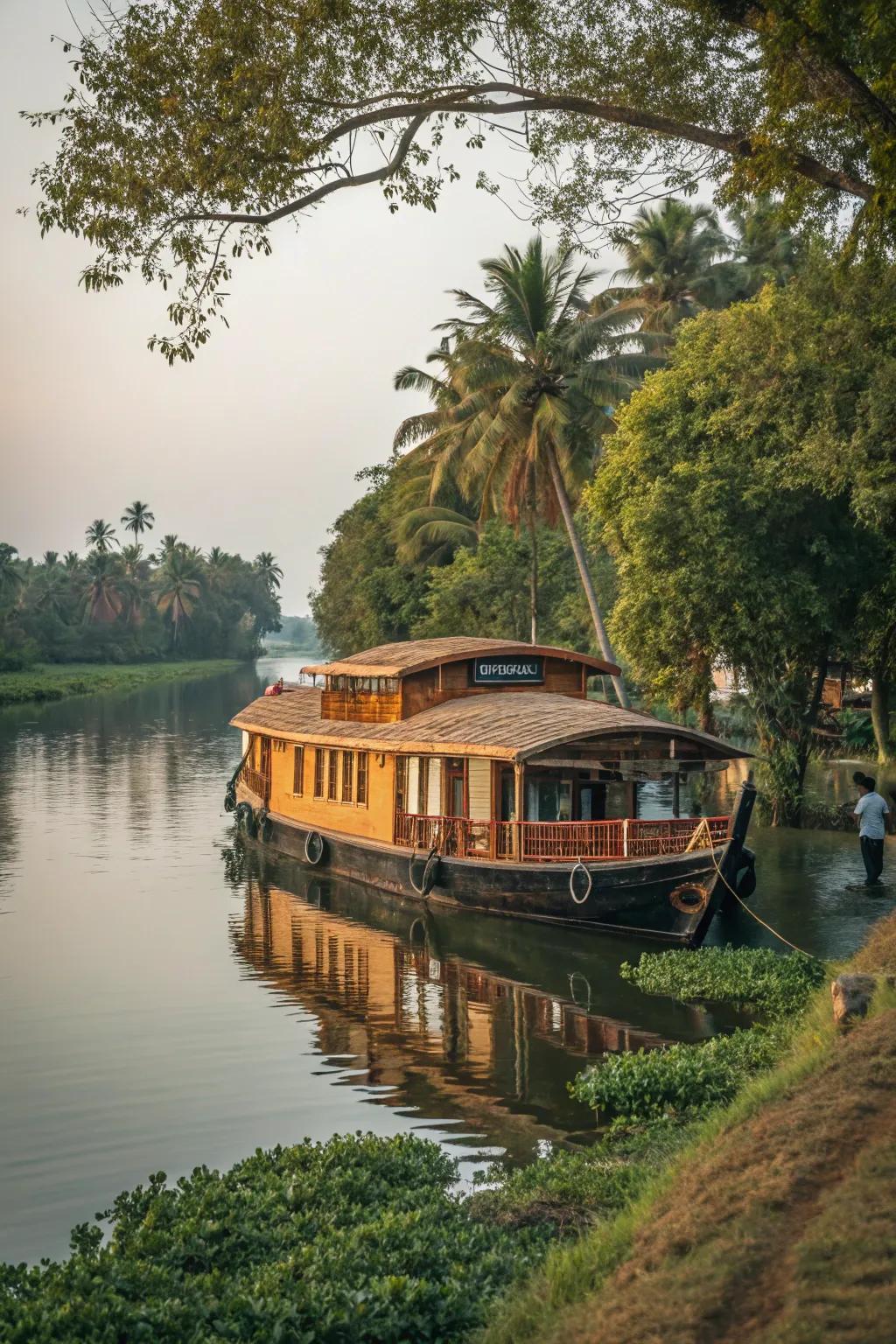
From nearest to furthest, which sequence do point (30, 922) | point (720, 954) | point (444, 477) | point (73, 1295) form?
point (73, 1295) → point (720, 954) → point (30, 922) → point (444, 477)

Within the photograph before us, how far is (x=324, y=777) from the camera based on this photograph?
2228cm

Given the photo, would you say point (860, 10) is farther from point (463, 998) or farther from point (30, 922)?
point (30, 922)

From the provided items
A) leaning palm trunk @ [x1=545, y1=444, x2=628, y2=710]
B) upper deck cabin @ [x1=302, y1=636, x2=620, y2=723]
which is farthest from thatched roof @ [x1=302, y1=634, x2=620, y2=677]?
leaning palm trunk @ [x1=545, y1=444, x2=628, y2=710]

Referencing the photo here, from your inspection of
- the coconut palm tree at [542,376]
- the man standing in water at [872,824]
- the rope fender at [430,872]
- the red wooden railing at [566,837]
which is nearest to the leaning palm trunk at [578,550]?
the coconut palm tree at [542,376]

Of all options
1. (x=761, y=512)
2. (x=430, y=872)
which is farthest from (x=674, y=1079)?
(x=761, y=512)

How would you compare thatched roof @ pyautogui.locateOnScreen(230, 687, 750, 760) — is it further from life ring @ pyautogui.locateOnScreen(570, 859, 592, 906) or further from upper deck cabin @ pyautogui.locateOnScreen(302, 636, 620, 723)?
life ring @ pyautogui.locateOnScreen(570, 859, 592, 906)

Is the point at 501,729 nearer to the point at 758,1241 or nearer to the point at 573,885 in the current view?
the point at 573,885

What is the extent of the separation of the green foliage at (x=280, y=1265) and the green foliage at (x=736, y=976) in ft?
18.6

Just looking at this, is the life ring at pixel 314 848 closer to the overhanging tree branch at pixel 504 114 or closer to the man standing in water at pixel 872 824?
the man standing in water at pixel 872 824

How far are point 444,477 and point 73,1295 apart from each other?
31.7m

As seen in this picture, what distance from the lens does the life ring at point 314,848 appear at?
2173 centimetres

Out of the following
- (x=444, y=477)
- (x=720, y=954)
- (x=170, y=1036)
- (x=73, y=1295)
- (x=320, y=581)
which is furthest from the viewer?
(x=320, y=581)

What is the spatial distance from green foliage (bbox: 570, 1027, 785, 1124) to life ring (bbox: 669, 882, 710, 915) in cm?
461

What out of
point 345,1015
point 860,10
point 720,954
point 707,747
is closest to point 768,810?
point 707,747
